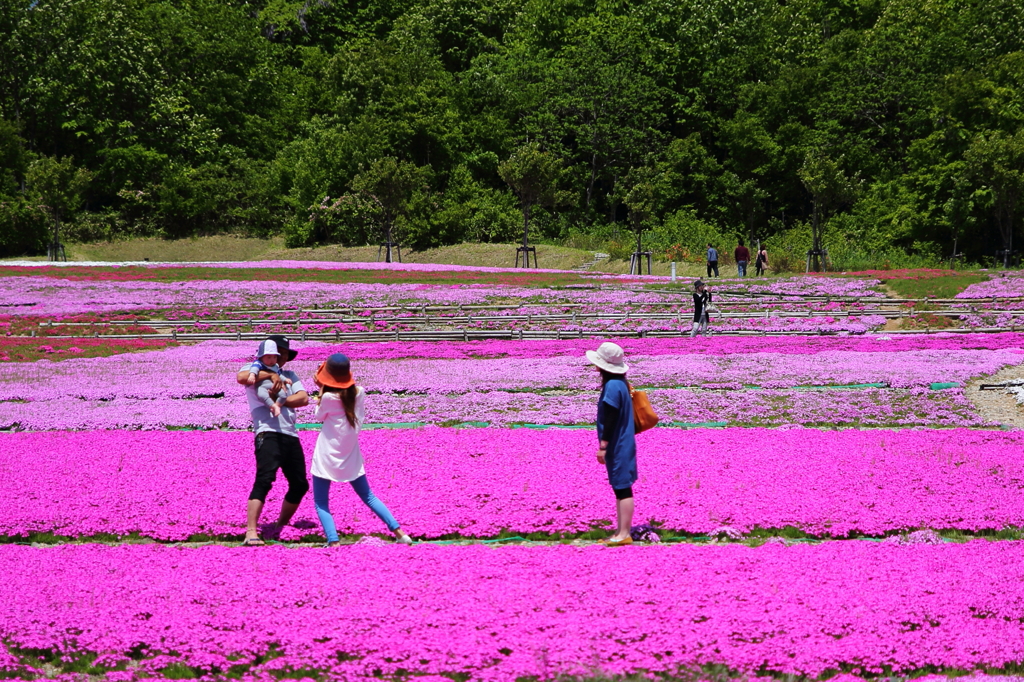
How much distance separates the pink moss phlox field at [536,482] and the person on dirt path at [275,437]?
24.5 inches

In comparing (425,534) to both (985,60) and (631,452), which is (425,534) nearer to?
(631,452)

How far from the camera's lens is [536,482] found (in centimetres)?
1291

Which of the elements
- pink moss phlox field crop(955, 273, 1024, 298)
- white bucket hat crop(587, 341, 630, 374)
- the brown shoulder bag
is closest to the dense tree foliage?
pink moss phlox field crop(955, 273, 1024, 298)

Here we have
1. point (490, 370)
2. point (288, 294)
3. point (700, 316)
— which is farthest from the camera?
point (288, 294)

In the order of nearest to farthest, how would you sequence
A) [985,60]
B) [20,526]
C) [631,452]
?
[631,452] < [20,526] < [985,60]

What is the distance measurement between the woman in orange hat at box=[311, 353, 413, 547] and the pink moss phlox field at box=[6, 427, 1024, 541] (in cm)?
68

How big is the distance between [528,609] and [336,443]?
331cm

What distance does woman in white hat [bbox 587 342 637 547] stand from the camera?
1020 centimetres

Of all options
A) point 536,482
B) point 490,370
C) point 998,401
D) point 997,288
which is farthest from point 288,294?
point 536,482

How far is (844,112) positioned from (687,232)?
654 inches

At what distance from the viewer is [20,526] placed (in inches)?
444

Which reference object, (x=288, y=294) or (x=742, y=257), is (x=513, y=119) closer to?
(x=742, y=257)

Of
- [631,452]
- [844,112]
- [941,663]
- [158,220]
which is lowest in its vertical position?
[941,663]

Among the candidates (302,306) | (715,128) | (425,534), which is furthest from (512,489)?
(715,128)
